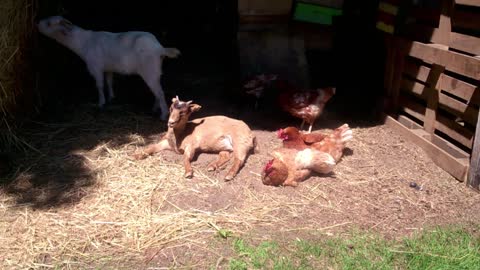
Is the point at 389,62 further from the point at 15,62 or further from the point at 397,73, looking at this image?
the point at 15,62

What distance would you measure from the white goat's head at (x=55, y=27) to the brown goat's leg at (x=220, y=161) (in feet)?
9.17

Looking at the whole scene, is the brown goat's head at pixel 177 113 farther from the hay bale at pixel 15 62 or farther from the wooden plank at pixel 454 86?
the wooden plank at pixel 454 86

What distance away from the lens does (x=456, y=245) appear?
12.7 ft

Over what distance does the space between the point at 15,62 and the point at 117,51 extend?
1.22 m

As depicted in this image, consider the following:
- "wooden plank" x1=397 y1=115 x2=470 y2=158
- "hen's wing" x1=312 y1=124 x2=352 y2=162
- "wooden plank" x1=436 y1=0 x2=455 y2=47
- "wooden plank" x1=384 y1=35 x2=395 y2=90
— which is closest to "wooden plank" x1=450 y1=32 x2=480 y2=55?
"wooden plank" x1=436 y1=0 x2=455 y2=47

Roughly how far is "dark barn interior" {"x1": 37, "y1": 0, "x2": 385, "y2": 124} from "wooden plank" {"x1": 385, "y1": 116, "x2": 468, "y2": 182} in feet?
2.43

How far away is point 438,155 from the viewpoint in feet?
17.4

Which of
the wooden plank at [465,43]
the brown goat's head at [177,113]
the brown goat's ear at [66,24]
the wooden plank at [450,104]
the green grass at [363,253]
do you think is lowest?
the green grass at [363,253]

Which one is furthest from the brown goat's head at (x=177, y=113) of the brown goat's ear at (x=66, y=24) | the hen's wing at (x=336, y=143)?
the brown goat's ear at (x=66, y=24)

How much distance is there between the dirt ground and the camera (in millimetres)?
3789

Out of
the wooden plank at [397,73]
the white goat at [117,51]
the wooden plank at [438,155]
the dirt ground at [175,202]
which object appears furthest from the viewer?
the wooden plank at [397,73]

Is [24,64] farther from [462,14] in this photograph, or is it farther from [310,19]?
[462,14]

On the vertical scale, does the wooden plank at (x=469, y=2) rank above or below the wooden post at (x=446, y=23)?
above

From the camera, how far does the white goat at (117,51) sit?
5988 millimetres
